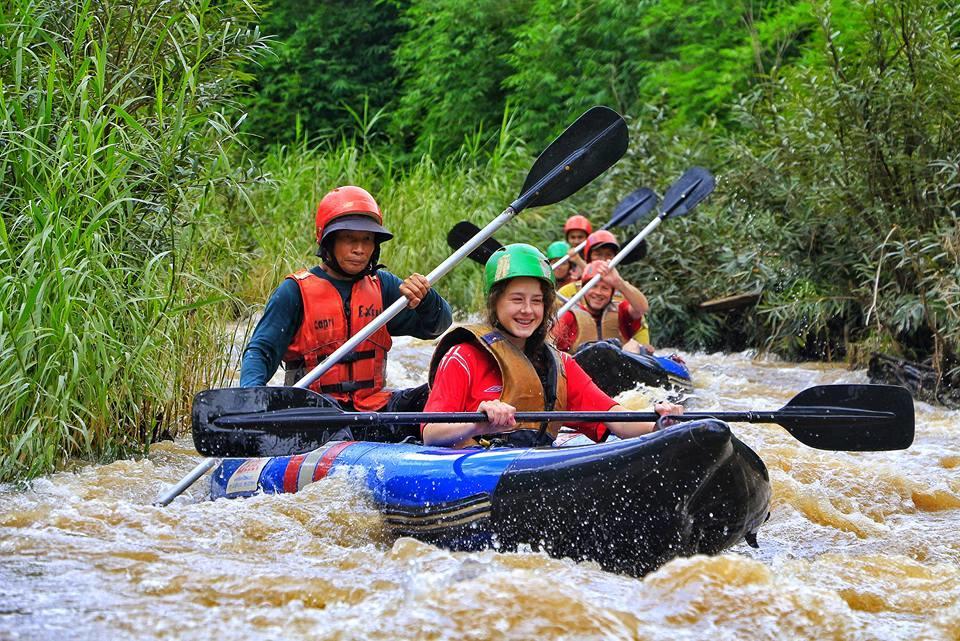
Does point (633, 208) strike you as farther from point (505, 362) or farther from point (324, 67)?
point (324, 67)

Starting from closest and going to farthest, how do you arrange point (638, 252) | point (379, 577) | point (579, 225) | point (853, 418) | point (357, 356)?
point (379, 577)
point (853, 418)
point (357, 356)
point (638, 252)
point (579, 225)

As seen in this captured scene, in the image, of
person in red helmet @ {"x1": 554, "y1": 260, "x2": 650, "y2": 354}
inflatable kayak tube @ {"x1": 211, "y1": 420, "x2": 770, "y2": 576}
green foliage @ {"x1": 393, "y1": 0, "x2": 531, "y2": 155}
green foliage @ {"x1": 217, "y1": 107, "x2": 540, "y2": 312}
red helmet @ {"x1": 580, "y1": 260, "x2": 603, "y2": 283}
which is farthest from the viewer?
green foliage @ {"x1": 393, "y1": 0, "x2": 531, "y2": 155}

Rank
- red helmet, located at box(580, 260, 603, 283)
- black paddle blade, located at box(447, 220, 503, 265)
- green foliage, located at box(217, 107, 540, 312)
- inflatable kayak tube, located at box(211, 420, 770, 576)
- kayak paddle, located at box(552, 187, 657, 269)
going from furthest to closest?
green foliage, located at box(217, 107, 540, 312), kayak paddle, located at box(552, 187, 657, 269), red helmet, located at box(580, 260, 603, 283), black paddle blade, located at box(447, 220, 503, 265), inflatable kayak tube, located at box(211, 420, 770, 576)

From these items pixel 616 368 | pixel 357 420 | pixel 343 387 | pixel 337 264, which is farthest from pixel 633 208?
pixel 357 420

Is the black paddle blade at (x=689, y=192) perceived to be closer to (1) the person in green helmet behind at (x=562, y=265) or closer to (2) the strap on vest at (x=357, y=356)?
(1) the person in green helmet behind at (x=562, y=265)

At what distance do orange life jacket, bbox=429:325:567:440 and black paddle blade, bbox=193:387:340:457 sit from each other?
504 mm

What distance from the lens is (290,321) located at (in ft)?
15.0

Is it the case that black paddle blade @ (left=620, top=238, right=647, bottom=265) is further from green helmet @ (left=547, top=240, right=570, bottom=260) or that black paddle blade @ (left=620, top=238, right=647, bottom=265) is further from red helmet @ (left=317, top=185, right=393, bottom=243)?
red helmet @ (left=317, top=185, right=393, bottom=243)

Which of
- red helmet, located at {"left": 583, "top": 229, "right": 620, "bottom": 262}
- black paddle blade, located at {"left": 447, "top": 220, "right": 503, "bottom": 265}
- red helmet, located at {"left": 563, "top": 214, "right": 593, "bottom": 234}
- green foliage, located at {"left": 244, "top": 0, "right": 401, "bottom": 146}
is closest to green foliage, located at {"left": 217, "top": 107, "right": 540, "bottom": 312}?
red helmet, located at {"left": 563, "top": 214, "right": 593, "bottom": 234}

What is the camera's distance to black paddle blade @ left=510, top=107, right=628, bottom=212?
5.10 meters

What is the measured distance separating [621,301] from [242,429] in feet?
14.7

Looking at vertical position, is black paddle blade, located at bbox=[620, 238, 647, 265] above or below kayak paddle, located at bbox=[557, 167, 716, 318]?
below

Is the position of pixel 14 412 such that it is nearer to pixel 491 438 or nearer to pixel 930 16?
pixel 491 438

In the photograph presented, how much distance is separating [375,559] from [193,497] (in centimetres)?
129
